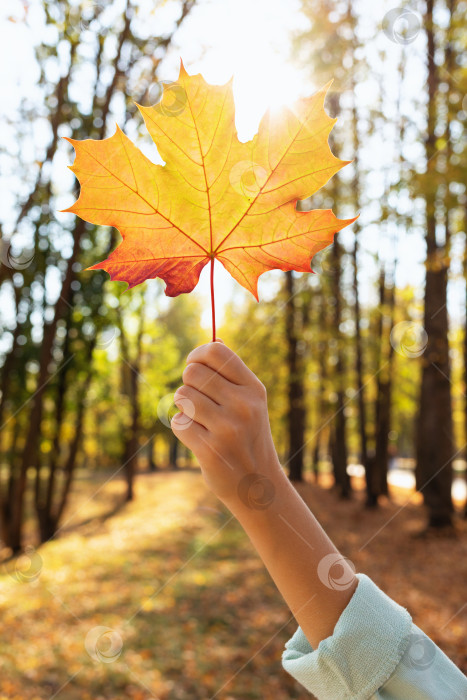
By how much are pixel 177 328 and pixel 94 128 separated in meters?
12.9

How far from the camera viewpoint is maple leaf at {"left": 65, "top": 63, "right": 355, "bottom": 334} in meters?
0.85

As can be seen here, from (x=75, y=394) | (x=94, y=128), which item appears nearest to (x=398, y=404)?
(x=75, y=394)

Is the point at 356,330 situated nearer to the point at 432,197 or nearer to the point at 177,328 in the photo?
the point at 432,197

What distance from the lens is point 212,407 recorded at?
2.79ft

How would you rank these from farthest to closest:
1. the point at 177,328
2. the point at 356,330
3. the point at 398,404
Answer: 1. the point at 177,328
2. the point at 398,404
3. the point at 356,330
